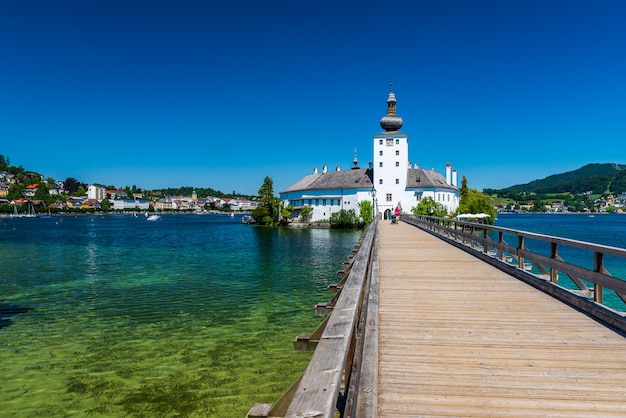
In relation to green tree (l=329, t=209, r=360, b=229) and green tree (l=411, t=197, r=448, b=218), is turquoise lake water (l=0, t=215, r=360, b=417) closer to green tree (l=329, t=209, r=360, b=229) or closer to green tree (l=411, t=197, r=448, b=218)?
green tree (l=411, t=197, r=448, b=218)

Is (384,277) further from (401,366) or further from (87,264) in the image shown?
(87,264)

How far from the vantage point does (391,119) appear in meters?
77.9

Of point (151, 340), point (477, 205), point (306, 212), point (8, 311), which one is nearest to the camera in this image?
point (151, 340)

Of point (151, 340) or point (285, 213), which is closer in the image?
point (151, 340)

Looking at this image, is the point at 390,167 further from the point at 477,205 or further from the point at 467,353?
the point at 467,353

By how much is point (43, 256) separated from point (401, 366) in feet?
127

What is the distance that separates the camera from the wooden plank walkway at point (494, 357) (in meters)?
3.51

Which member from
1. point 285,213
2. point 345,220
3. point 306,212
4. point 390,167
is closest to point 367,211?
point 345,220

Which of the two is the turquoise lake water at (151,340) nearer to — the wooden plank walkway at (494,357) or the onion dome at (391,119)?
the wooden plank walkway at (494,357)

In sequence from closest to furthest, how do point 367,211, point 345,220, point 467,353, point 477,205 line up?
point 467,353
point 367,211
point 345,220
point 477,205

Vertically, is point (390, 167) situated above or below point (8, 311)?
above

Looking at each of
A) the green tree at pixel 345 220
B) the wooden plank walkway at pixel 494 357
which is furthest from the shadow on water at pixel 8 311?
the green tree at pixel 345 220

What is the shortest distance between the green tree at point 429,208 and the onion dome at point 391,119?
48.6ft

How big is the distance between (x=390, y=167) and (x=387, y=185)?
3.36 meters
